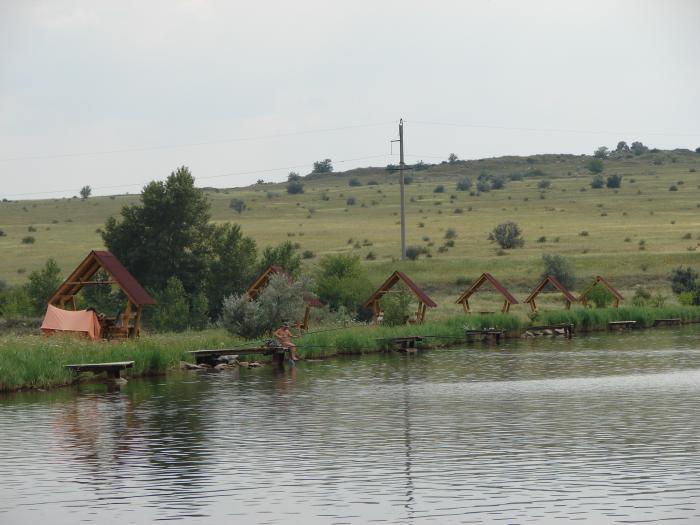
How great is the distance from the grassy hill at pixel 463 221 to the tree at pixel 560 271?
131 centimetres

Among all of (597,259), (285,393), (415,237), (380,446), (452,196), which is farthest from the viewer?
(452,196)

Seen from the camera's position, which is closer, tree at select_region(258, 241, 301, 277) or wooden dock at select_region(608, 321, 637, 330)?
wooden dock at select_region(608, 321, 637, 330)

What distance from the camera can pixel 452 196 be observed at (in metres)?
154

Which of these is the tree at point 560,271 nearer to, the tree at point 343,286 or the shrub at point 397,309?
the tree at point 343,286

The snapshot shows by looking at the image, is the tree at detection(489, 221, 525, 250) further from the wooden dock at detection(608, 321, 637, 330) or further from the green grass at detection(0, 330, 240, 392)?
the green grass at detection(0, 330, 240, 392)

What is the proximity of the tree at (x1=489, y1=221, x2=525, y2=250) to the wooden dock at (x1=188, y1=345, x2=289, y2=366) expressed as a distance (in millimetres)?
60211

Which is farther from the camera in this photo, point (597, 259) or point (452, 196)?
point (452, 196)

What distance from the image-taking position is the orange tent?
4688 cm

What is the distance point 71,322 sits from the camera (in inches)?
1859

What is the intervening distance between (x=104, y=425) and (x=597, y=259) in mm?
69184

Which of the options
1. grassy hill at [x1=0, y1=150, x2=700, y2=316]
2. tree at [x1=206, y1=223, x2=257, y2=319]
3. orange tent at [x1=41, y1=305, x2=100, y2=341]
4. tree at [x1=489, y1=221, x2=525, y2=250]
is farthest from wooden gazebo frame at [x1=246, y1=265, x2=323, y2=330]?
tree at [x1=489, y1=221, x2=525, y2=250]

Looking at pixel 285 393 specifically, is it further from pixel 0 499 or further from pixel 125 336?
pixel 0 499

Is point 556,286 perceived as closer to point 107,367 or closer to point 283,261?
point 283,261

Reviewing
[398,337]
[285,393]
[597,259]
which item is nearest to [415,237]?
[597,259]
